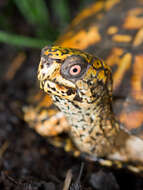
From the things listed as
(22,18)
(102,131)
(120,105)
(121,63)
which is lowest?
(102,131)

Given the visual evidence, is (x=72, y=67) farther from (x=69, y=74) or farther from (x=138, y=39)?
(x=138, y=39)

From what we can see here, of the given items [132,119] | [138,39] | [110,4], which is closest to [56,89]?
[132,119]

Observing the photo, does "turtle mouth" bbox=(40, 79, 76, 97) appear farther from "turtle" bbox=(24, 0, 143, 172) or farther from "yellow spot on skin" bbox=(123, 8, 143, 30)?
"yellow spot on skin" bbox=(123, 8, 143, 30)

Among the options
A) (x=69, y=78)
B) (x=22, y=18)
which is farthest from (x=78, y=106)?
(x=22, y=18)

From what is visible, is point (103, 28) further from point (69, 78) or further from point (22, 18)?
point (22, 18)

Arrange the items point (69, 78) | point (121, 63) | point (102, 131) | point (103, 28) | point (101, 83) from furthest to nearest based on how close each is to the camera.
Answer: point (103, 28), point (121, 63), point (102, 131), point (101, 83), point (69, 78)

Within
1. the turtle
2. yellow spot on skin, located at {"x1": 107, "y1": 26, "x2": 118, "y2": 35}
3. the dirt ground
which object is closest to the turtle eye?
the turtle
